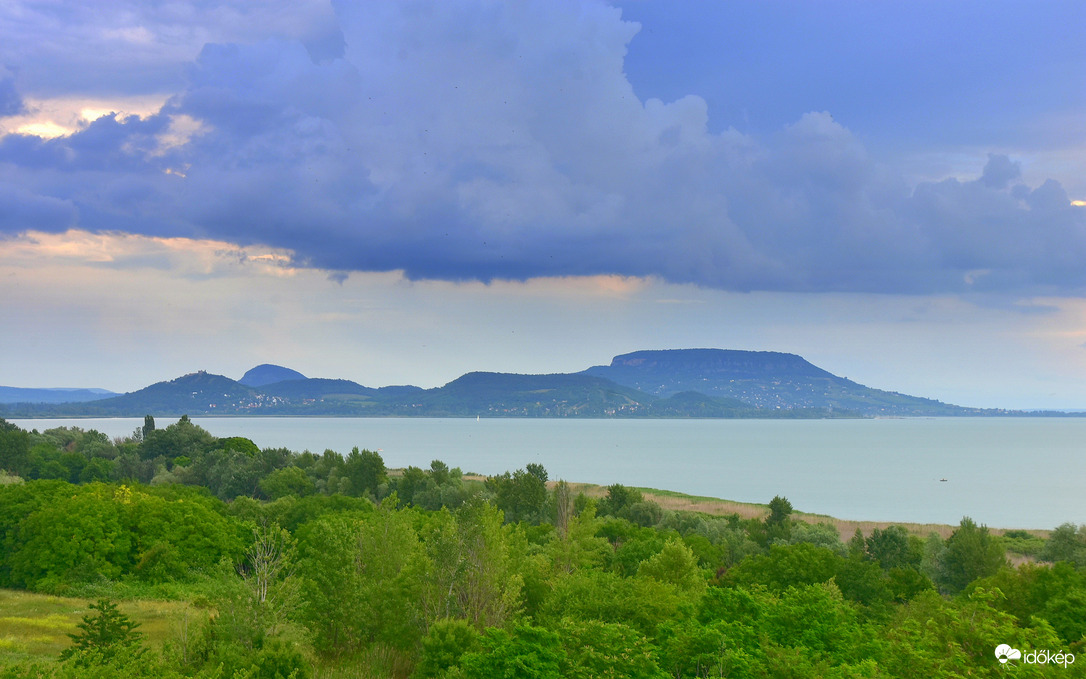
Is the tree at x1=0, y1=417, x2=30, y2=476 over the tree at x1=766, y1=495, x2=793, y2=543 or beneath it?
over

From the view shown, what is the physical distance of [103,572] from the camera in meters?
60.9

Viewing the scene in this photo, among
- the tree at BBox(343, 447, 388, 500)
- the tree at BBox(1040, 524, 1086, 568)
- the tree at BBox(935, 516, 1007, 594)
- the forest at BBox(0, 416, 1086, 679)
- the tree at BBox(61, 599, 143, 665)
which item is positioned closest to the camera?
the tree at BBox(61, 599, 143, 665)

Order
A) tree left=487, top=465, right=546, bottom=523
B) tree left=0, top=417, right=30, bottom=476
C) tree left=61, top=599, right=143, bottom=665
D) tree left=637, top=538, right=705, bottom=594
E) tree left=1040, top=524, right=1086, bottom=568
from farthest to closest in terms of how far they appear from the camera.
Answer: tree left=0, top=417, right=30, bottom=476, tree left=487, top=465, right=546, bottom=523, tree left=1040, top=524, right=1086, bottom=568, tree left=637, top=538, right=705, bottom=594, tree left=61, top=599, right=143, bottom=665

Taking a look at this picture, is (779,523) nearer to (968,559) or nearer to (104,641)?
(968,559)

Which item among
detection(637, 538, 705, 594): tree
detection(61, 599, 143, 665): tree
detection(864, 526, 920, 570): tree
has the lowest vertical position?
detection(864, 526, 920, 570): tree

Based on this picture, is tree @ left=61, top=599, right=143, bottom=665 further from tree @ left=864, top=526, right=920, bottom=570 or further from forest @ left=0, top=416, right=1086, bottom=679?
tree @ left=864, top=526, right=920, bottom=570

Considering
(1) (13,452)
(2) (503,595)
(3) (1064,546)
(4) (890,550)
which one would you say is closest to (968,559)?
(4) (890,550)

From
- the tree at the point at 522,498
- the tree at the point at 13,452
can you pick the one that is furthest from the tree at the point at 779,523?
the tree at the point at 13,452

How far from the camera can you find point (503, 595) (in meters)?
39.8

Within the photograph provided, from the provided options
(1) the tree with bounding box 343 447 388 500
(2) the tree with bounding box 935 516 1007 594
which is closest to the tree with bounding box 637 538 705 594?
(2) the tree with bounding box 935 516 1007 594

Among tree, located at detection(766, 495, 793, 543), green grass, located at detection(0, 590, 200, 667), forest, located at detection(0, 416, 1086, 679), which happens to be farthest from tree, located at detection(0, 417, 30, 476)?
tree, located at detection(766, 495, 793, 543)

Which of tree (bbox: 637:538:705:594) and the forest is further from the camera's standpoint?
tree (bbox: 637:538:705:594)

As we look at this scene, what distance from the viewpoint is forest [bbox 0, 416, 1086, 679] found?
27.4 meters

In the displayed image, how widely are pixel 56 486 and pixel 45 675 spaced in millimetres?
60384
